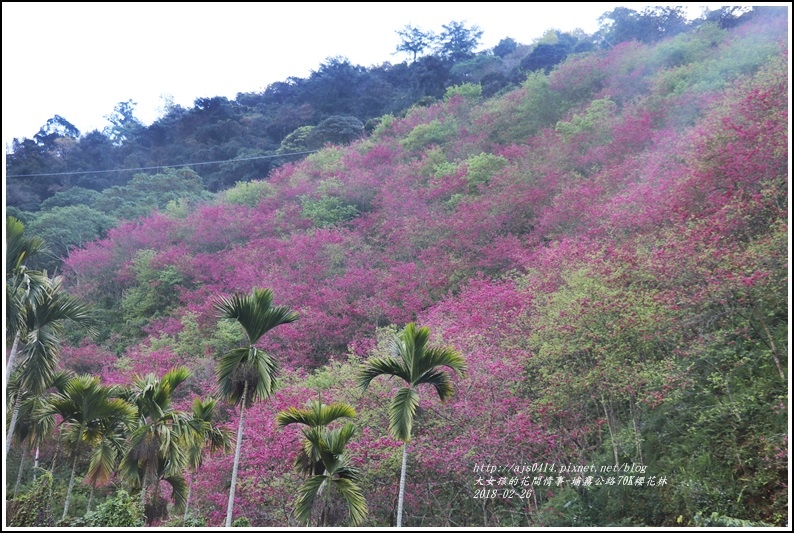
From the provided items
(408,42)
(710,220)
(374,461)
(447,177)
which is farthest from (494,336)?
(408,42)

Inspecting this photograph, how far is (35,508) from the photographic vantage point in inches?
451

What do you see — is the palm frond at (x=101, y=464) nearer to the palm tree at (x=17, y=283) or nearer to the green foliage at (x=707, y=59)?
the palm tree at (x=17, y=283)

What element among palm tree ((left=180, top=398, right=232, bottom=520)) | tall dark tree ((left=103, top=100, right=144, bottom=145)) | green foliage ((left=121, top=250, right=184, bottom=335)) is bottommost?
palm tree ((left=180, top=398, right=232, bottom=520))

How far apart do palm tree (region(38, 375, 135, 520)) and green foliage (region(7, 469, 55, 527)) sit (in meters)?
1.60

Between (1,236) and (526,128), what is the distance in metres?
23.3

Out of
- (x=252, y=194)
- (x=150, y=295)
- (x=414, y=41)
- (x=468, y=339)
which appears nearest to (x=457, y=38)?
(x=414, y=41)

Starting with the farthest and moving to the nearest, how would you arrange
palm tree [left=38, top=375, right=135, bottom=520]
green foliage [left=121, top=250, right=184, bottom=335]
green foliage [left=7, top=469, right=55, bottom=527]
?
green foliage [left=121, top=250, right=184, bottom=335], green foliage [left=7, top=469, right=55, bottom=527], palm tree [left=38, top=375, right=135, bottom=520]

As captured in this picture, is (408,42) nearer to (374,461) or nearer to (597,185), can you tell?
(597,185)

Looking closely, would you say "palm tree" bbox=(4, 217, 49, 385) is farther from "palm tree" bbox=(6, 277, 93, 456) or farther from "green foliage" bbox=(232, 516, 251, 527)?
"green foliage" bbox=(232, 516, 251, 527)

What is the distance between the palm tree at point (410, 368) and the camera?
25.2 ft

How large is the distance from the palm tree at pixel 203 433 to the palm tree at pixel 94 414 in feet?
4.54

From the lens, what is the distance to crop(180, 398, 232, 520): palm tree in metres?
9.60

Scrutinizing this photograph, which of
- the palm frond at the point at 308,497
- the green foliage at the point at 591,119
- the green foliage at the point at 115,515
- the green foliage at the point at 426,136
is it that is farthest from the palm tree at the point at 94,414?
the green foliage at the point at 426,136

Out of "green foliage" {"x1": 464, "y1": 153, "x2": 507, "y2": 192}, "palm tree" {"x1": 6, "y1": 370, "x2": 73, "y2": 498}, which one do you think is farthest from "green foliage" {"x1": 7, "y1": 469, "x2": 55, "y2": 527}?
"green foliage" {"x1": 464, "y1": 153, "x2": 507, "y2": 192}
